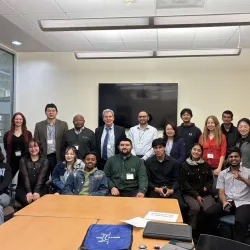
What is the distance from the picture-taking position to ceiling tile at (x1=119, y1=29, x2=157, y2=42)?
4531 millimetres

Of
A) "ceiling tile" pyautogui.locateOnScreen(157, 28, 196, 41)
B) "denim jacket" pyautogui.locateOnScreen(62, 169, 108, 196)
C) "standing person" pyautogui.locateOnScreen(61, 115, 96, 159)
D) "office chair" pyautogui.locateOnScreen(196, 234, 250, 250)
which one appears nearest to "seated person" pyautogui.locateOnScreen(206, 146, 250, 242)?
"denim jacket" pyautogui.locateOnScreen(62, 169, 108, 196)

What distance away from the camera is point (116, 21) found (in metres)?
3.57

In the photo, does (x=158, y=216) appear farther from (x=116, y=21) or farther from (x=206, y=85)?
(x=206, y=85)

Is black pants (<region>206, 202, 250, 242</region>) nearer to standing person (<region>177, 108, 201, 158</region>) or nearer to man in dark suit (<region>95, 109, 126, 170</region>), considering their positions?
standing person (<region>177, 108, 201, 158</region>)

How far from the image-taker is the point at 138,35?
4.71m

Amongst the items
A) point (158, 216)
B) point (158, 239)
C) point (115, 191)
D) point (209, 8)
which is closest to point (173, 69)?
point (209, 8)

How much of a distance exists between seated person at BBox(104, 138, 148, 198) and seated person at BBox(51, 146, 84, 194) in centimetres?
42

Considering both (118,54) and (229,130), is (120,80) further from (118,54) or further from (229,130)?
(229,130)

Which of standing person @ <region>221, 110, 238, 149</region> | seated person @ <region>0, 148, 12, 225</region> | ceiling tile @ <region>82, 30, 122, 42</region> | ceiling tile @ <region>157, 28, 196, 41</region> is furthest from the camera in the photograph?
ceiling tile @ <region>82, 30, 122, 42</region>

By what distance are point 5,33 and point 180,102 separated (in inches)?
139

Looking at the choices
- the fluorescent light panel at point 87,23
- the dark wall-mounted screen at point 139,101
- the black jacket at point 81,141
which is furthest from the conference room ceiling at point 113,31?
the black jacket at point 81,141

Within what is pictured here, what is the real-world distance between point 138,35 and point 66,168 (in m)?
2.55

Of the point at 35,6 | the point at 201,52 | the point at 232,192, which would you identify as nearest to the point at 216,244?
the point at 232,192

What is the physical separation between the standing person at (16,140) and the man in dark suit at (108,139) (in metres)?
1.08
